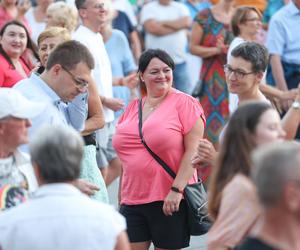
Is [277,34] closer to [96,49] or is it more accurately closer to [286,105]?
[286,105]

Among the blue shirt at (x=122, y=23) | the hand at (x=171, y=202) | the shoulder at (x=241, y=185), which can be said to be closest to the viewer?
the shoulder at (x=241, y=185)

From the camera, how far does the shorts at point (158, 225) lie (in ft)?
21.6

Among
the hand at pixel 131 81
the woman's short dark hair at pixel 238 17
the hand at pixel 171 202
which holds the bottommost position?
the hand at pixel 171 202

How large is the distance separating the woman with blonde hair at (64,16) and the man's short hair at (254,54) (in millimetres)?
2449

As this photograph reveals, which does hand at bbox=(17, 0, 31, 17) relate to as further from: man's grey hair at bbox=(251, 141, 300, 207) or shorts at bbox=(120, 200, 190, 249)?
man's grey hair at bbox=(251, 141, 300, 207)


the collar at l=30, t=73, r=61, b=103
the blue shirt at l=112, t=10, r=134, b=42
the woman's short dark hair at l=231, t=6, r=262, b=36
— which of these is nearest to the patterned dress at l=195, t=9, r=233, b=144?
the woman's short dark hair at l=231, t=6, r=262, b=36

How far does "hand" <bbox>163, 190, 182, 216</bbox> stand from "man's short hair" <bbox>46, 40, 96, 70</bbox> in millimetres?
981

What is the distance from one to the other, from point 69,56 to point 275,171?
8.69ft

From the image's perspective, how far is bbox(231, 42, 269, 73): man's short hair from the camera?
6.55 meters

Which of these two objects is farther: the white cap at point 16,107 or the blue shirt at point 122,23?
the blue shirt at point 122,23

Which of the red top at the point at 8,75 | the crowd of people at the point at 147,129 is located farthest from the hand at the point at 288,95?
the red top at the point at 8,75

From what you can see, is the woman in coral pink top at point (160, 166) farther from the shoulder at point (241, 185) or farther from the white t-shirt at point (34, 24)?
the white t-shirt at point (34, 24)

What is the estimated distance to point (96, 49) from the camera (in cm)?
829

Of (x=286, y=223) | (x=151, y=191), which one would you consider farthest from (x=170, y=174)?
(x=286, y=223)
